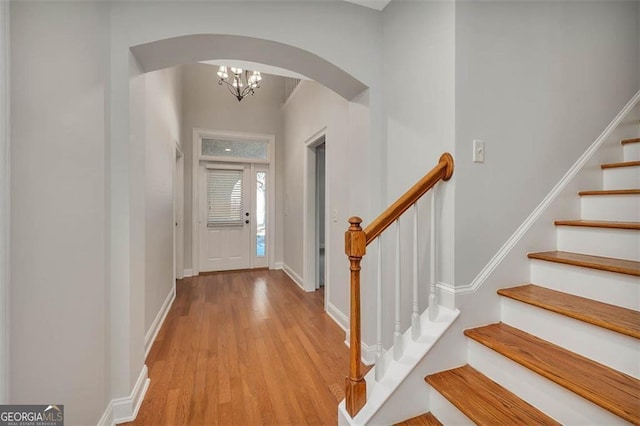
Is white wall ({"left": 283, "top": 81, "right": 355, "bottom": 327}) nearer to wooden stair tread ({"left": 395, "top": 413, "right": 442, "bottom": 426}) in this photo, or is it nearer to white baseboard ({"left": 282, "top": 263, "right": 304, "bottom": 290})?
white baseboard ({"left": 282, "top": 263, "right": 304, "bottom": 290})

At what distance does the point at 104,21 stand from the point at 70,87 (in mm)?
550

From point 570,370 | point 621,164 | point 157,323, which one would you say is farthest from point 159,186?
point 621,164

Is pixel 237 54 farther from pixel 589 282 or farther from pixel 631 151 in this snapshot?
pixel 631 151

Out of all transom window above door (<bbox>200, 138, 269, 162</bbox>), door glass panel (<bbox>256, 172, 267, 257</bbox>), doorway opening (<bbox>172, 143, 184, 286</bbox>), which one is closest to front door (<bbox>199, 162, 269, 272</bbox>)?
door glass panel (<bbox>256, 172, 267, 257</bbox>)

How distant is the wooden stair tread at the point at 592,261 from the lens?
1.25 meters

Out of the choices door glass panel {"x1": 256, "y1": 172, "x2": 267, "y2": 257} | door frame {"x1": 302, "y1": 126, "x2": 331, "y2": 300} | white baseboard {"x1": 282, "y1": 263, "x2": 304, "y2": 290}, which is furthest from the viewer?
door glass panel {"x1": 256, "y1": 172, "x2": 267, "y2": 257}

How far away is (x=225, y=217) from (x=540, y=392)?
4.81 meters

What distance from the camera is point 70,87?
123 centimetres

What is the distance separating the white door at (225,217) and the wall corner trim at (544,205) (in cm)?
431

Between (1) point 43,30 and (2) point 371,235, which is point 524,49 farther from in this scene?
(1) point 43,30

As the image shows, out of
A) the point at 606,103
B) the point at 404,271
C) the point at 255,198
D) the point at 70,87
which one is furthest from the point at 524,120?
the point at 255,198

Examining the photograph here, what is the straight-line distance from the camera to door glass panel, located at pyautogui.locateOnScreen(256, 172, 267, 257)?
5.29 metres

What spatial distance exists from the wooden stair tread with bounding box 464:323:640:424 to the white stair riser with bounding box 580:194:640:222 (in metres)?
0.94

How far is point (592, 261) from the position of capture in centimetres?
141
